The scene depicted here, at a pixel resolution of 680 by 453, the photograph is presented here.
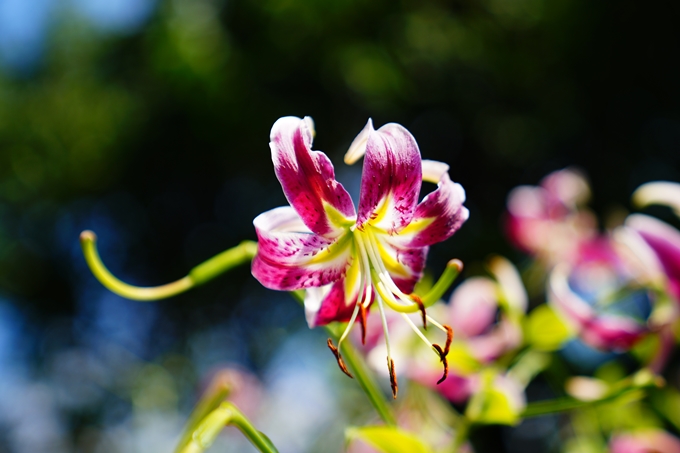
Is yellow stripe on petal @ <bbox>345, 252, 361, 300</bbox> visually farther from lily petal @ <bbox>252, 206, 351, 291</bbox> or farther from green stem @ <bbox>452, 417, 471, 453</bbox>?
green stem @ <bbox>452, 417, 471, 453</bbox>

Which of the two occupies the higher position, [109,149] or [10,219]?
[109,149]

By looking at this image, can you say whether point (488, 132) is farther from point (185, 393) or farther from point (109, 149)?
point (109, 149)

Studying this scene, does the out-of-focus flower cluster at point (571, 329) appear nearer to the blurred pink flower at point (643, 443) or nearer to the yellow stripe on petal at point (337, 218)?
the blurred pink flower at point (643, 443)

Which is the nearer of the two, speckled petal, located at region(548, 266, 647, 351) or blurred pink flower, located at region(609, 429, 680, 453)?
speckled petal, located at region(548, 266, 647, 351)

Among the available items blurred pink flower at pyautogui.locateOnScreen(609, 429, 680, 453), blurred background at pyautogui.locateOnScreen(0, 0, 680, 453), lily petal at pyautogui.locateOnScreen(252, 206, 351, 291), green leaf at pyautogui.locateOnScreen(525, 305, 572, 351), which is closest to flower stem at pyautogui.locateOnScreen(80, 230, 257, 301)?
lily petal at pyautogui.locateOnScreen(252, 206, 351, 291)

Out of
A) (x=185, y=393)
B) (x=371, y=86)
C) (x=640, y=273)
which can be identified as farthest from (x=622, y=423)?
(x=185, y=393)

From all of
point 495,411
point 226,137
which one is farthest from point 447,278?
point 226,137

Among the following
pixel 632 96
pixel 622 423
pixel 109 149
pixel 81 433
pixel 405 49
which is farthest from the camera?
pixel 109 149
